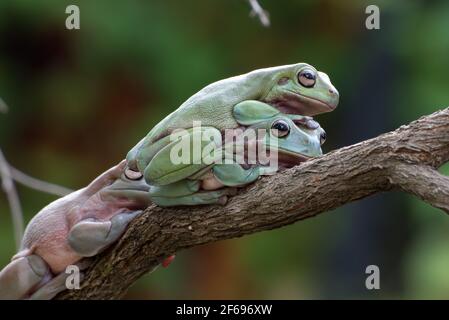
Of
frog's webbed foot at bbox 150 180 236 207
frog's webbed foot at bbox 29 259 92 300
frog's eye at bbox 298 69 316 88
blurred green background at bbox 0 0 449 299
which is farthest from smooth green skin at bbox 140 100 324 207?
blurred green background at bbox 0 0 449 299

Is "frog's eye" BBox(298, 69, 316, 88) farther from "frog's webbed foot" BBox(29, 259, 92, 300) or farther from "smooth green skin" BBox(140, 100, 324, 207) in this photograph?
"frog's webbed foot" BBox(29, 259, 92, 300)

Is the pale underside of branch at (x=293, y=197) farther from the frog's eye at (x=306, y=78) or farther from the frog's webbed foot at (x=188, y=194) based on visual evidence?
the frog's eye at (x=306, y=78)

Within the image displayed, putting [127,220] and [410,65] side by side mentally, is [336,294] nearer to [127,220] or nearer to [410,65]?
[410,65]

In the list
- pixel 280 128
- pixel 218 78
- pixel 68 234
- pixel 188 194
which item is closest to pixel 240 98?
pixel 280 128

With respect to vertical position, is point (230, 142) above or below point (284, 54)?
below

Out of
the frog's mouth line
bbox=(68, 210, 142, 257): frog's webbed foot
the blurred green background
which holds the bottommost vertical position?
bbox=(68, 210, 142, 257): frog's webbed foot

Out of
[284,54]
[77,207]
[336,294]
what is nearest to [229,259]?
[336,294]
